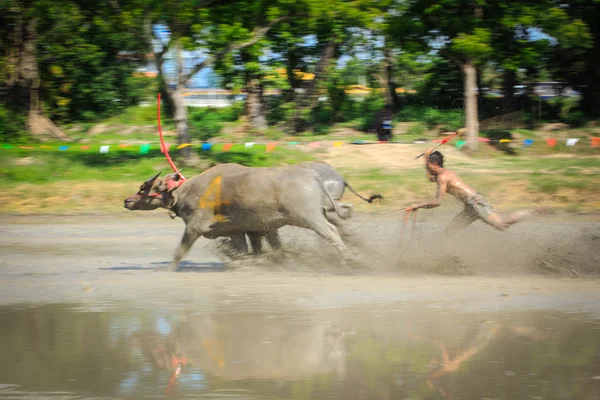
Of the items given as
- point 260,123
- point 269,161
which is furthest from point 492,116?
point 269,161

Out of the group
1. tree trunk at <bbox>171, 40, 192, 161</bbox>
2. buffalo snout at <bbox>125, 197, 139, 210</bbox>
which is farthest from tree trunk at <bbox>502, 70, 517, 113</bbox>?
buffalo snout at <bbox>125, 197, 139, 210</bbox>

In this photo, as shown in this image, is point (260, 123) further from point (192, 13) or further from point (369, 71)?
point (192, 13)

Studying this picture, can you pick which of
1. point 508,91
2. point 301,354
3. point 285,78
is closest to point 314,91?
point 285,78

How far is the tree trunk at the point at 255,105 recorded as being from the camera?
2739 centimetres

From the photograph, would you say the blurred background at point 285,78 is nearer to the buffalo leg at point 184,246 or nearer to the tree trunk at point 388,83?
the tree trunk at point 388,83

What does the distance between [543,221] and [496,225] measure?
4.87 m

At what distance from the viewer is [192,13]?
19.4 metres

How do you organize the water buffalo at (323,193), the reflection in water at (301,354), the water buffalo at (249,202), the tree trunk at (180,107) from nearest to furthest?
the reflection in water at (301,354) → the water buffalo at (249,202) → the water buffalo at (323,193) → the tree trunk at (180,107)

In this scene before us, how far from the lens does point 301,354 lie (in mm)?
6965

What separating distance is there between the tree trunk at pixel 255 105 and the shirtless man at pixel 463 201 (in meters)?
16.9

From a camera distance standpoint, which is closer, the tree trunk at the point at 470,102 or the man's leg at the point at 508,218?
the man's leg at the point at 508,218

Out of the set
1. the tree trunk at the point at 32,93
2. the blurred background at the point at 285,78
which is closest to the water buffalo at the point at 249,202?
the blurred background at the point at 285,78

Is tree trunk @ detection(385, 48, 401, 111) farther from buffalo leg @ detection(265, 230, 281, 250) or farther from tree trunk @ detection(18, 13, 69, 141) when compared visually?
buffalo leg @ detection(265, 230, 281, 250)

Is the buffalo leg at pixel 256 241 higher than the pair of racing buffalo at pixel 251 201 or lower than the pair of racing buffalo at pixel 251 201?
lower
